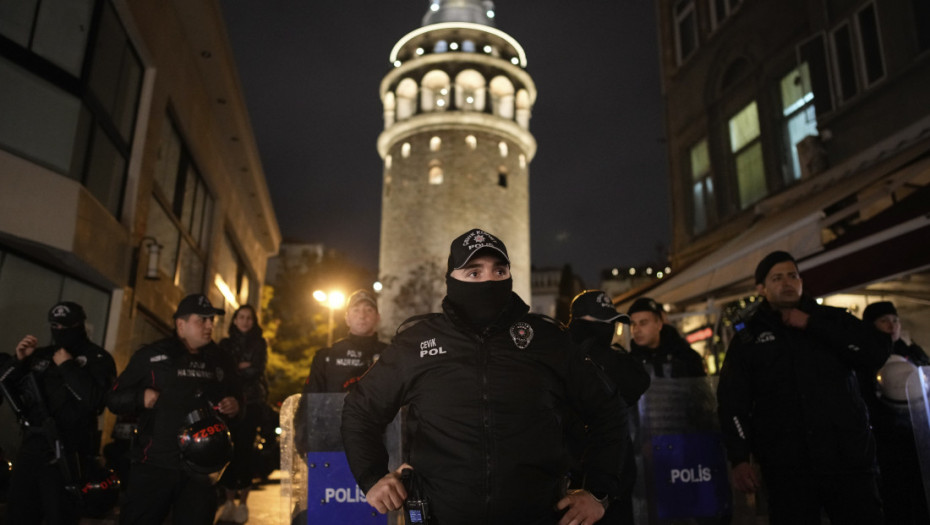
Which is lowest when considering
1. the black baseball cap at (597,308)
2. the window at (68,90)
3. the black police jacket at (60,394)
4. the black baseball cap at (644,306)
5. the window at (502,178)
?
the black police jacket at (60,394)

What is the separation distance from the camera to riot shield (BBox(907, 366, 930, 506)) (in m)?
3.62

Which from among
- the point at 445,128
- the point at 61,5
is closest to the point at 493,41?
the point at 445,128

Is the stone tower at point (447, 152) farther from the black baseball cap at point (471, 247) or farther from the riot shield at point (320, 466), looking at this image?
the black baseball cap at point (471, 247)

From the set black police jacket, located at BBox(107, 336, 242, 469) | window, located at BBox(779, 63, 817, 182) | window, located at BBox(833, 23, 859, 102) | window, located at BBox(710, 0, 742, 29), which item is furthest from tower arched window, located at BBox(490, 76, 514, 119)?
black police jacket, located at BBox(107, 336, 242, 469)

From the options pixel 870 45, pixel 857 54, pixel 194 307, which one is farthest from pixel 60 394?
pixel 870 45

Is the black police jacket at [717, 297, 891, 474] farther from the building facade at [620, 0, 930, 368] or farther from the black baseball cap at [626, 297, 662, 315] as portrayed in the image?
the building facade at [620, 0, 930, 368]

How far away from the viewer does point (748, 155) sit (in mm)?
13531

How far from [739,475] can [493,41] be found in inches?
1449

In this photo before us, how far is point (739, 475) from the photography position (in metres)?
3.77

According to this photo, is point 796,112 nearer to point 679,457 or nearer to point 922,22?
point 922,22

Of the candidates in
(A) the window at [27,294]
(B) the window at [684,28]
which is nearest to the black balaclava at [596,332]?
(A) the window at [27,294]

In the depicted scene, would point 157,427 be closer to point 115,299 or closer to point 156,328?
point 115,299

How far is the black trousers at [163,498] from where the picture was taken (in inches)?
159

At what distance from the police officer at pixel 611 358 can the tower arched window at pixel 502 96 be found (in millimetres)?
33306
